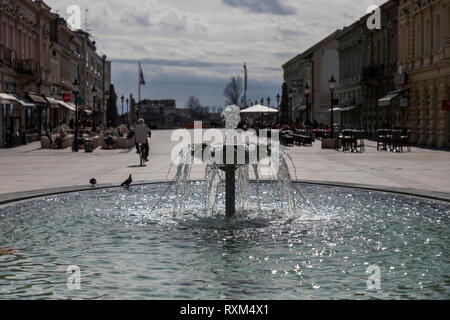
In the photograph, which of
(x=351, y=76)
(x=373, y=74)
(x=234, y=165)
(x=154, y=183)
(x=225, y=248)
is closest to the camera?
(x=225, y=248)

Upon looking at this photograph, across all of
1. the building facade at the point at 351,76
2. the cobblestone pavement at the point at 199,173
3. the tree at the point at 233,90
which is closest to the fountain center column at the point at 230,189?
the cobblestone pavement at the point at 199,173

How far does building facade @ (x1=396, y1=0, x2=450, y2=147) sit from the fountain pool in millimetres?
25884

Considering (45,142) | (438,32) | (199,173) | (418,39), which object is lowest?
(199,173)

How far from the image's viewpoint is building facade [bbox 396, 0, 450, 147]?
37.1 meters

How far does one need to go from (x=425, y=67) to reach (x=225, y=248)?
34.5m

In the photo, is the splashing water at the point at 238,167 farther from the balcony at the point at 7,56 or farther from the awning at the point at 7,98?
the balcony at the point at 7,56

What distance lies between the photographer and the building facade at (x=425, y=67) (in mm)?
37062

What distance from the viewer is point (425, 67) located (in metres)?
39.9

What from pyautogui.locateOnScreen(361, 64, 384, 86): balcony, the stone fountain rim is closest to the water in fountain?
the stone fountain rim

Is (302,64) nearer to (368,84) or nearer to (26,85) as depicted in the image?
(368,84)

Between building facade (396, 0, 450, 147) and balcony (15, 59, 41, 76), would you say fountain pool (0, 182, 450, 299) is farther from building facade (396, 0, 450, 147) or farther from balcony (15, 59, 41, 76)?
balcony (15, 59, 41, 76)

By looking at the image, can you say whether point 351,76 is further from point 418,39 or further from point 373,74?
point 418,39

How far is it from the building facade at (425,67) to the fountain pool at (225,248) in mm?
25884

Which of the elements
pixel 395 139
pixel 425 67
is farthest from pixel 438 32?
pixel 395 139
